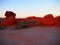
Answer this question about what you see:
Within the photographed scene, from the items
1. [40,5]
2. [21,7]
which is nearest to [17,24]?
[21,7]

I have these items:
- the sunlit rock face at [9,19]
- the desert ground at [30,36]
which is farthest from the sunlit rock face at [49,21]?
the sunlit rock face at [9,19]

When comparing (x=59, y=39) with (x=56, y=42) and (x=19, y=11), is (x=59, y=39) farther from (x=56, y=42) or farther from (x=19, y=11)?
(x=19, y=11)

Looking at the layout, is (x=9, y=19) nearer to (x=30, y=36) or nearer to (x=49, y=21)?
(x=30, y=36)

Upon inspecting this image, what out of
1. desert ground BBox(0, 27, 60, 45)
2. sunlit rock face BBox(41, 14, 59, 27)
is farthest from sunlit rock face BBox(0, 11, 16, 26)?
sunlit rock face BBox(41, 14, 59, 27)

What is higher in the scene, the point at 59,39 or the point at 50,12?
the point at 50,12

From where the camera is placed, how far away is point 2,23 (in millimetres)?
1481

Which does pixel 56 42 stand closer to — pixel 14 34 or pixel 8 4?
pixel 14 34

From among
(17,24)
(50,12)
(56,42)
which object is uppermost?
(50,12)

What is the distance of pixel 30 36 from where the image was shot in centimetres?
149

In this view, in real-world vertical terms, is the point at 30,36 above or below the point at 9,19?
below

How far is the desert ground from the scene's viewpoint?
148 cm

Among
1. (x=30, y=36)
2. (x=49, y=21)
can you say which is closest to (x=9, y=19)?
(x=30, y=36)

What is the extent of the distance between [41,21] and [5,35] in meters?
0.42

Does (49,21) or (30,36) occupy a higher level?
(49,21)
